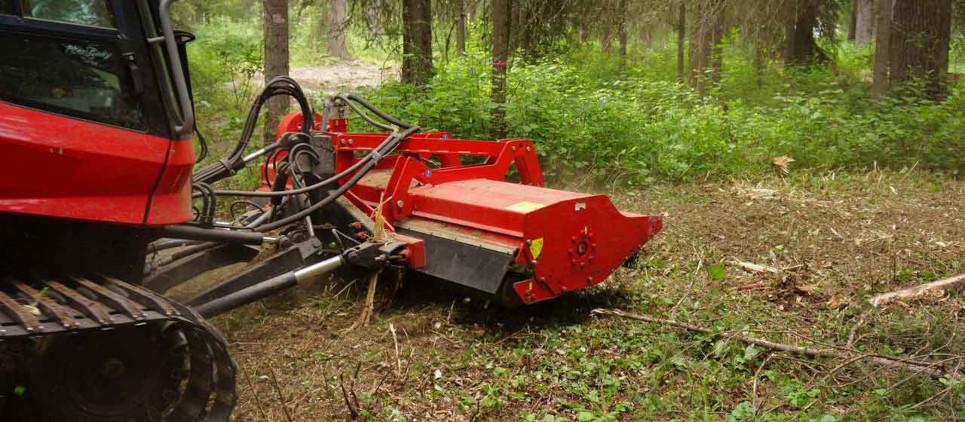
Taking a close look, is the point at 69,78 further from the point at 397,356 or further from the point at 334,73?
the point at 334,73

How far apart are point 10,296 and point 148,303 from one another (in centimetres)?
42

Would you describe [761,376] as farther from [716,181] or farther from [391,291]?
[716,181]

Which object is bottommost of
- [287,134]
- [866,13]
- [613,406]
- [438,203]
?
[613,406]

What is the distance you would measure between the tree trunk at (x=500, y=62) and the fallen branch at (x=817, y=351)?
410 centimetres

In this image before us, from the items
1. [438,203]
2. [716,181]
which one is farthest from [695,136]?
[438,203]

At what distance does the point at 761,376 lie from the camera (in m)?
3.85

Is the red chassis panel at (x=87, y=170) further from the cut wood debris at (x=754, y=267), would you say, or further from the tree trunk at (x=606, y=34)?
the tree trunk at (x=606, y=34)

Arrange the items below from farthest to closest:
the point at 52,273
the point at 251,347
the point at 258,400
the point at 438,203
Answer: the point at 438,203 < the point at 251,347 < the point at 258,400 < the point at 52,273

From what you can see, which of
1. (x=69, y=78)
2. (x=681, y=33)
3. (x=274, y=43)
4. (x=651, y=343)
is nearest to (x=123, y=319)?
(x=69, y=78)

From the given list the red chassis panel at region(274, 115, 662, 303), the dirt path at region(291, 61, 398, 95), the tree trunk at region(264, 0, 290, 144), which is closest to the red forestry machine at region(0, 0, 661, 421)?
the red chassis panel at region(274, 115, 662, 303)

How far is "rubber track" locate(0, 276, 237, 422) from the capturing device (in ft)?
7.78

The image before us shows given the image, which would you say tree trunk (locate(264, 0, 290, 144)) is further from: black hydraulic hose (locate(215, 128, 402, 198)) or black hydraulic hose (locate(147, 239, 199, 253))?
black hydraulic hose (locate(147, 239, 199, 253))

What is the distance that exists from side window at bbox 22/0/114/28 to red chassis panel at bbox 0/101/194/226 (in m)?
0.34

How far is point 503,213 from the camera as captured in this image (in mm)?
4371
